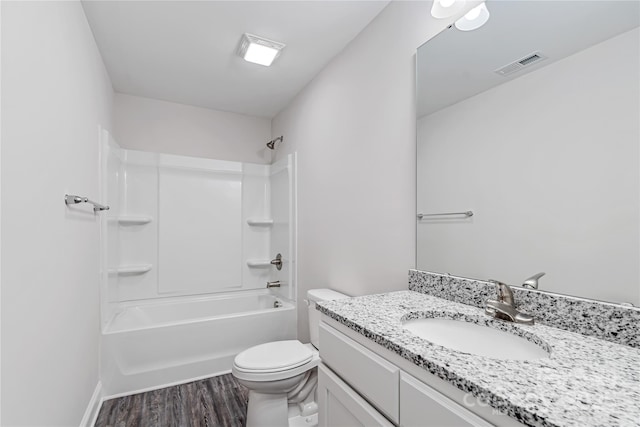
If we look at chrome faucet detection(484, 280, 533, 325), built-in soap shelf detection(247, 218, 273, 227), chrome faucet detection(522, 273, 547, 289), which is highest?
built-in soap shelf detection(247, 218, 273, 227)

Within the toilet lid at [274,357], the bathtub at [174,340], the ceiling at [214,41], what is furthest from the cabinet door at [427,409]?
the bathtub at [174,340]

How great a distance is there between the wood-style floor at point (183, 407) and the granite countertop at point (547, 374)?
149 centimetres

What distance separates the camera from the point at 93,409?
188cm

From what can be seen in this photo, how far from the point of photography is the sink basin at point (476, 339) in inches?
35.2

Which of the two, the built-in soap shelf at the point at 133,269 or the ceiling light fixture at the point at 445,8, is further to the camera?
the built-in soap shelf at the point at 133,269

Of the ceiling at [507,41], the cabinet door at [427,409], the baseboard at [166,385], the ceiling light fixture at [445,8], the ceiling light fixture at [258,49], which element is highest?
the ceiling light fixture at [258,49]

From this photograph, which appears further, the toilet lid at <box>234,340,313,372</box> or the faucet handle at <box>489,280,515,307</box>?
the toilet lid at <box>234,340,313,372</box>

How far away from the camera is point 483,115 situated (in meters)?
1.22

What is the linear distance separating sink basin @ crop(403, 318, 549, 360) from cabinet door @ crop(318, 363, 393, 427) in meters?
0.27

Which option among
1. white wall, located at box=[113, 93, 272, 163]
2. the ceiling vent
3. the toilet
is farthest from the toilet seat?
white wall, located at box=[113, 93, 272, 163]

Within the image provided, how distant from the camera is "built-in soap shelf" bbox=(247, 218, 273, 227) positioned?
3.34 metres

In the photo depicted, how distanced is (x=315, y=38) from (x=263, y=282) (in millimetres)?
2478

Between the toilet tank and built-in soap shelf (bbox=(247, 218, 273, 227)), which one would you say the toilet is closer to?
the toilet tank

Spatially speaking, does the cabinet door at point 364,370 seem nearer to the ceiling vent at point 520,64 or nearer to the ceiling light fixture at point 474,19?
the ceiling vent at point 520,64
